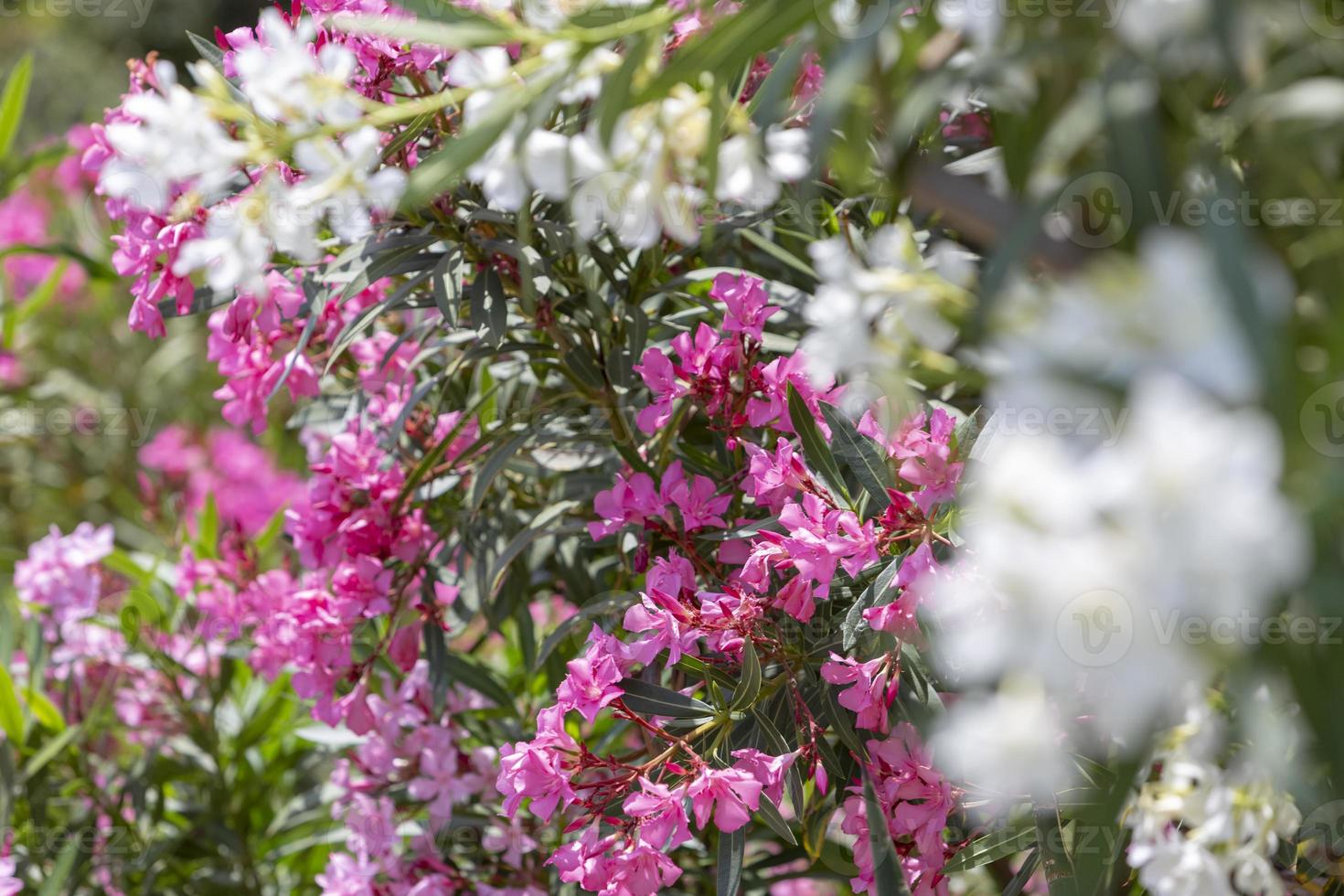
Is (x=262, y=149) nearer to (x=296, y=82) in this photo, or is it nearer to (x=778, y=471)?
(x=296, y=82)

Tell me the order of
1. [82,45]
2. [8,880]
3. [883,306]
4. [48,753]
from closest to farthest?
[883,306] → [8,880] → [48,753] → [82,45]

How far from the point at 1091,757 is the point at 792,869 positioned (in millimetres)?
529

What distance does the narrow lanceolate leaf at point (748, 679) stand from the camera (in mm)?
875

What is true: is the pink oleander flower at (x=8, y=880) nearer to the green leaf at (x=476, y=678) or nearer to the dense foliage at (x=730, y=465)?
the dense foliage at (x=730, y=465)

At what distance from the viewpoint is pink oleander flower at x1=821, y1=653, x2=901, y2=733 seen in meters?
0.88

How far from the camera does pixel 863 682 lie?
880 mm

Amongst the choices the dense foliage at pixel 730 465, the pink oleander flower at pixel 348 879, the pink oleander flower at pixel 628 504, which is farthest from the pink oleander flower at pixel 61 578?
the pink oleander flower at pixel 628 504

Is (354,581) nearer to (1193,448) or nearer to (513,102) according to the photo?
(513,102)

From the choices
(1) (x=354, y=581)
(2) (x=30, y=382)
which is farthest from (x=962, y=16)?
(2) (x=30, y=382)

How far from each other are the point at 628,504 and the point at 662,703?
0.18 meters

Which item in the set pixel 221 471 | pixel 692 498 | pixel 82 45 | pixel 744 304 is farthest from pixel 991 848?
pixel 82 45

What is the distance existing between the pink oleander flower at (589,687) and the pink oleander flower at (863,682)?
0.55 feet

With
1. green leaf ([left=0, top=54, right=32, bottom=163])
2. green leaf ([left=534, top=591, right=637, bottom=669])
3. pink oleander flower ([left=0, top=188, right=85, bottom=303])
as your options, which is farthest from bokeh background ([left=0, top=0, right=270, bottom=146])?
green leaf ([left=534, top=591, right=637, bottom=669])

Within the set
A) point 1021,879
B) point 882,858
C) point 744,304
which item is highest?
point 744,304
